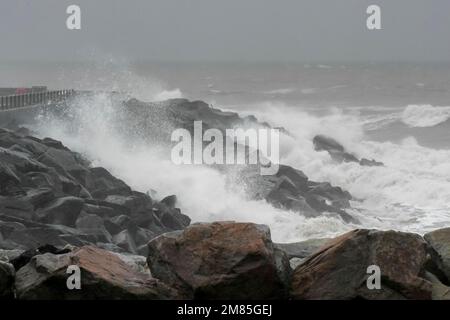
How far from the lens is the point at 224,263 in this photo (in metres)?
6.55

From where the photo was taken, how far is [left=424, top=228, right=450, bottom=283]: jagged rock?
23.4 ft

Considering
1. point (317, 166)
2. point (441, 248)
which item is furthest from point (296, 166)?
point (441, 248)

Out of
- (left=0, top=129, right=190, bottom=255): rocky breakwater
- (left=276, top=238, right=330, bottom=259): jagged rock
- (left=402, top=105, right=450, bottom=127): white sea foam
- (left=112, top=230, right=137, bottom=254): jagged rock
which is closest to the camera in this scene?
(left=276, top=238, right=330, bottom=259): jagged rock

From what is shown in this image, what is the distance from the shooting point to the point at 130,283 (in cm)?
662

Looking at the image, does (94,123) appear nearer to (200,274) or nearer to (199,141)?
(199,141)

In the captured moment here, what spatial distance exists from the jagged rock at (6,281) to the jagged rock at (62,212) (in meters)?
7.38

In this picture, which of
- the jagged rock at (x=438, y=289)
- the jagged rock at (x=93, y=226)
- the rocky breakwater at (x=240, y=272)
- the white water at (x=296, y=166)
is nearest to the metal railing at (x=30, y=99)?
the white water at (x=296, y=166)

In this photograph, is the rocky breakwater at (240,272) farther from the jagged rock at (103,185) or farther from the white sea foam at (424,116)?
the white sea foam at (424,116)

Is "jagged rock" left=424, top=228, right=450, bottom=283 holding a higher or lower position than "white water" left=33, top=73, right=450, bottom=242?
higher

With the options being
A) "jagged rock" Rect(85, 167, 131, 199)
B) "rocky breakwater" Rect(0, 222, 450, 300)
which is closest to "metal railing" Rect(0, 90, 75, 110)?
"jagged rock" Rect(85, 167, 131, 199)

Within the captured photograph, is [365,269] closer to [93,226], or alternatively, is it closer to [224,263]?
[224,263]

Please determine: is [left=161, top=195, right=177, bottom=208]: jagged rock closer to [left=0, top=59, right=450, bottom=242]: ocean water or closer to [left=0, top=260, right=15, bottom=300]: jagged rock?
[left=0, top=59, right=450, bottom=242]: ocean water

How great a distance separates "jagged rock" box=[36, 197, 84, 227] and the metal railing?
11.2 metres

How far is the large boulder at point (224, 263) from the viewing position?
21.3 feet
